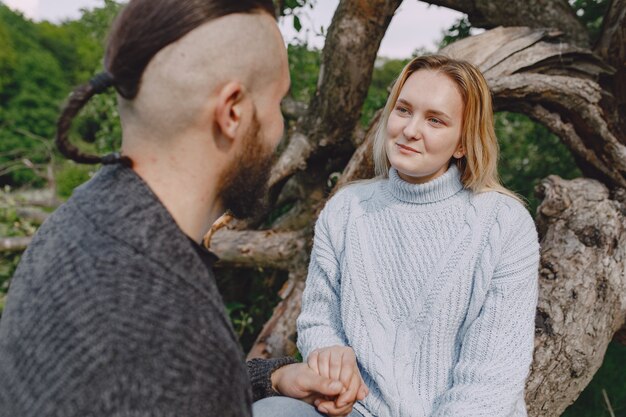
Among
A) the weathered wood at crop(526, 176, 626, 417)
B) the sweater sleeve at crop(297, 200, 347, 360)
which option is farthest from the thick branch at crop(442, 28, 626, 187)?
the sweater sleeve at crop(297, 200, 347, 360)

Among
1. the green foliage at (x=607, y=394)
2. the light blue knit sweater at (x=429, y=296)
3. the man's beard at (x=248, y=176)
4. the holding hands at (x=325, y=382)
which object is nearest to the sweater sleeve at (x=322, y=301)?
the light blue knit sweater at (x=429, y=296)

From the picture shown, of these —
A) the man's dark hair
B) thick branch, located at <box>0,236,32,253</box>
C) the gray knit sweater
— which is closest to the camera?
the gray knit sweater

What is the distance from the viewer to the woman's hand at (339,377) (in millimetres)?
1816

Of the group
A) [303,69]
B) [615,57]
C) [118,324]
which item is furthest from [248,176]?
[303,69]

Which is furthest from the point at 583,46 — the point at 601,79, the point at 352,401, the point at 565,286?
the point at 352,401

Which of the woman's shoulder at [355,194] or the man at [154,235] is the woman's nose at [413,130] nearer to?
the woman's shoulder at [355,194]

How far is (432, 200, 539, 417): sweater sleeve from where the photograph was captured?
180cm

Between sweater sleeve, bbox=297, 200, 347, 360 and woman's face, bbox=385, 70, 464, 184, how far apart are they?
18.0 inches

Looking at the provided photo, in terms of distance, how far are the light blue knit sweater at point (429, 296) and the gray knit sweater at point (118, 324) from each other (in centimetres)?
99

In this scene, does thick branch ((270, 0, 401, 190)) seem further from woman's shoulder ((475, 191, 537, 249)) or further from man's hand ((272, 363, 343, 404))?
man's hand ((272, 363, 343, 404))

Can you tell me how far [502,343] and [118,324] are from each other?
1.34 meters

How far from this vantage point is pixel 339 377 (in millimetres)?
1851

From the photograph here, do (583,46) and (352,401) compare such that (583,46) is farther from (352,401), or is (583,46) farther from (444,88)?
(352,401)

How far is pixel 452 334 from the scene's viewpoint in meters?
2.02
